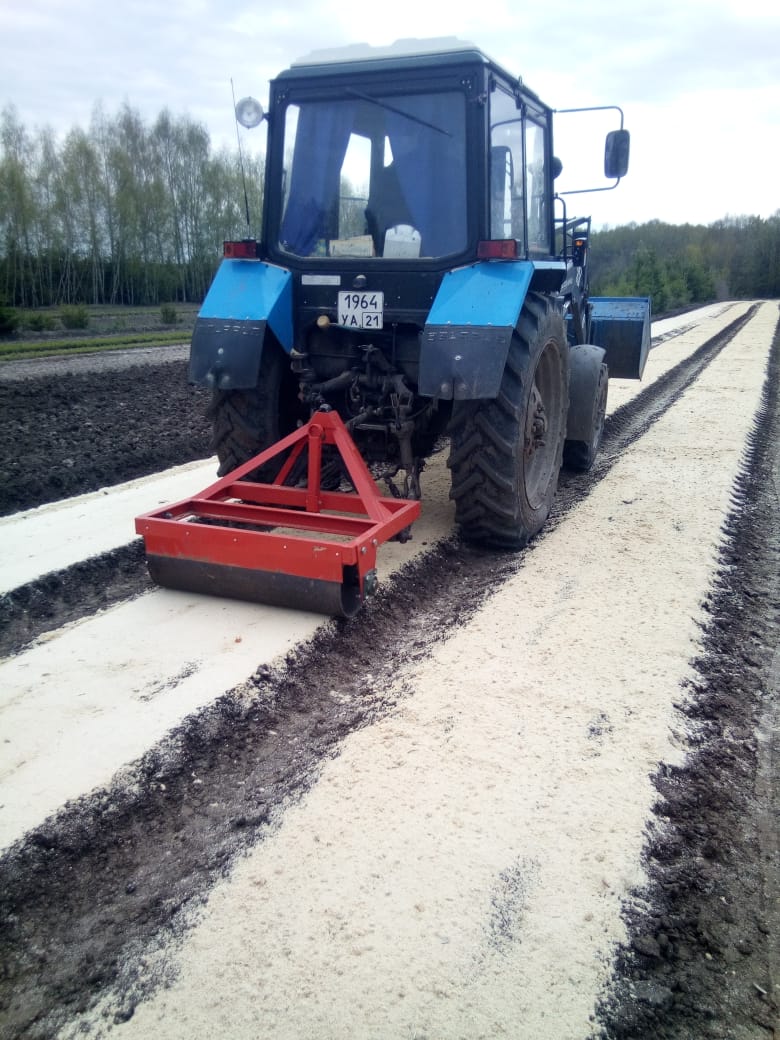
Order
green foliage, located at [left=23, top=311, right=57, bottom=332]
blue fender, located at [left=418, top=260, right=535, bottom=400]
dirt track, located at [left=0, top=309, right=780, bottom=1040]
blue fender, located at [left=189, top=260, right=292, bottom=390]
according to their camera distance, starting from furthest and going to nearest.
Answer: green foliage, located at [left=23, top=311, right=57, bottom=332] < blue fender, located at [left=189, top=260, right=292, bottom=390] < blue fender, located at [left=418, top=260, right=535, bottom=400] < dirt track, located at [left=0, top=309, right=780, bottom=1040]

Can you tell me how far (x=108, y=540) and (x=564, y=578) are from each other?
262cm

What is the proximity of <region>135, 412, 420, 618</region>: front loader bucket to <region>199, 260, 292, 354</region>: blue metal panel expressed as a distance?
0.67m

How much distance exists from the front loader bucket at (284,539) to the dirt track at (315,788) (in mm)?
274

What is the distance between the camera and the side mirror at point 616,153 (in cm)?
558

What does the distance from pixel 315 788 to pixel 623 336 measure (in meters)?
6.73

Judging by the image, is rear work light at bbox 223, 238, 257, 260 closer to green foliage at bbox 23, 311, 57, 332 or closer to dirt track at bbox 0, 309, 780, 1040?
dirt track at bbox 0, 309, 780, 1040

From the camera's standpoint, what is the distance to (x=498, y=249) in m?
4.46

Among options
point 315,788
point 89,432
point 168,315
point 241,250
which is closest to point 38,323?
point 168,315

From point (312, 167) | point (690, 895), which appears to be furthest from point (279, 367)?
point (690, 895)

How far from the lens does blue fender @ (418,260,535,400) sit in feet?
13.7

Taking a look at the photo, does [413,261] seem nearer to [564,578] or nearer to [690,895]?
[564,578]

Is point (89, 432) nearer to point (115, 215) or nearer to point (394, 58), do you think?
point (394, 58)

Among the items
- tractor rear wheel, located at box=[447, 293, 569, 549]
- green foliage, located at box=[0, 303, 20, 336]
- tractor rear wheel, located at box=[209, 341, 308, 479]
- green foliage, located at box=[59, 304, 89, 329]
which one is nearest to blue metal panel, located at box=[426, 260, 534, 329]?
tractor rear wheel, located at box=[447, 293, 569, 549]

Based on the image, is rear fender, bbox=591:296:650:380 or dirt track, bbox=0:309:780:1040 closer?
dirt track, bbox=0:309:780:1040
